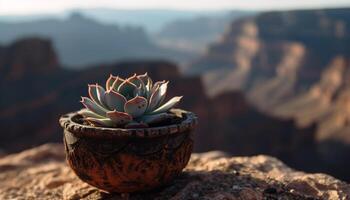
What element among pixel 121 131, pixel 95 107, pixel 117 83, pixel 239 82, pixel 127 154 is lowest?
pixel 239 82

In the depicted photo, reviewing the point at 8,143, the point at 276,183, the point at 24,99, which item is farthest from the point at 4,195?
the point at 24,99

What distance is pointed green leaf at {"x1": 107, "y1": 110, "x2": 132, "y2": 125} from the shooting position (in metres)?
3.54

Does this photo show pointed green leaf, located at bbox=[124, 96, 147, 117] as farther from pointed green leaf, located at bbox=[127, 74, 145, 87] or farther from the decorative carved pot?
pointed green leaf, located at bbox=[127, 74, 145, 87]

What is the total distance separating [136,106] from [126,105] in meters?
0.08

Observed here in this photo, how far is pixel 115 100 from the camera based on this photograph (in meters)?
3.73

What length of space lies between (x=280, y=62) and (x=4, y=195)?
7817 centimetres

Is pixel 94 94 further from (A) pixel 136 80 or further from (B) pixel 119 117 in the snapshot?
(B) pixel 119 117

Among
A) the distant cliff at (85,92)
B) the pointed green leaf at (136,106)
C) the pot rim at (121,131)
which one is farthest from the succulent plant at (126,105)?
the distant cliff at (85,92)

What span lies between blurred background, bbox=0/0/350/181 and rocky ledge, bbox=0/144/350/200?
650 centimetres

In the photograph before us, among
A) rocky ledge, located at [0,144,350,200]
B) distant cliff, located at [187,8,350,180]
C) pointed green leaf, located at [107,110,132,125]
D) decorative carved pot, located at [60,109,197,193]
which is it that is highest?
pointed green leaf, located at [107,110,132,125]

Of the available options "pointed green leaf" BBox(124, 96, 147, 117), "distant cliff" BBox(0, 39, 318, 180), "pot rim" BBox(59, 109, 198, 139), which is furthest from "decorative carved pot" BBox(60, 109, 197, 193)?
"distant cliff" BBox(0, 39, 318, 180)

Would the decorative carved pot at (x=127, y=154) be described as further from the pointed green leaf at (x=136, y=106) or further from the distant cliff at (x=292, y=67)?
the distant cliff at (x=292, y=67)

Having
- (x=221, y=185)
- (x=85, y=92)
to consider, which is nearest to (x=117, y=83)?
(x=221, y=185)

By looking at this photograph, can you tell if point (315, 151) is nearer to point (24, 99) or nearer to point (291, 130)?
point (291, 130)
